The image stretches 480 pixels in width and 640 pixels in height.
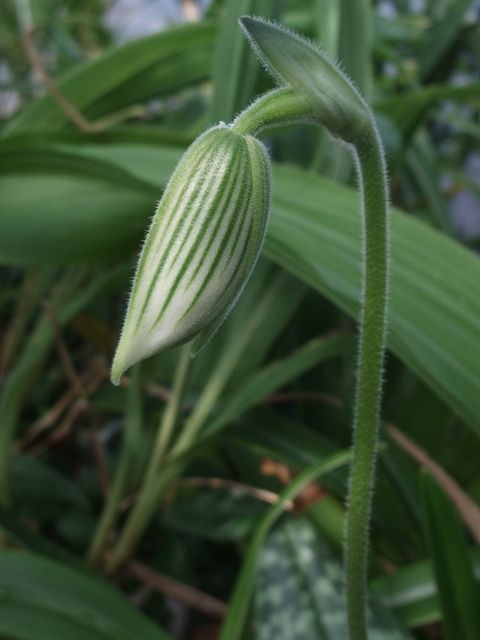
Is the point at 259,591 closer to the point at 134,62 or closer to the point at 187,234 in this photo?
the point at 187,234

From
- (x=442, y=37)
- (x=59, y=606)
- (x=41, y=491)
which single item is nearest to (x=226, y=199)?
(x=59, y=606)

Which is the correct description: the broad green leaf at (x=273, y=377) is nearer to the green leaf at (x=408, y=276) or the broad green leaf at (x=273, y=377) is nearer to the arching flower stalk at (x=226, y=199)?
the green leaf at (x=408, y=276)

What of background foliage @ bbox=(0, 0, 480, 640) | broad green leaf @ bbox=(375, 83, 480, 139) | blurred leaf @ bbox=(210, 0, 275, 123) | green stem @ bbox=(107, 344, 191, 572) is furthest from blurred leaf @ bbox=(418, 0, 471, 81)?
green stem @ bbox=(107, 344, 191, 572)

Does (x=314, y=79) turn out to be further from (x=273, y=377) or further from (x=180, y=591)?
(x=180, y=591)

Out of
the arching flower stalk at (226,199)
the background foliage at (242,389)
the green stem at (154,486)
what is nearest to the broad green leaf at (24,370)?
the background foliage at (242,389)

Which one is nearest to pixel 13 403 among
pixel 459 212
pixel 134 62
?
pixel 134 62

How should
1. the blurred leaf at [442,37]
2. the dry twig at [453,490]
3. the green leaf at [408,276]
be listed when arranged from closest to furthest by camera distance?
the green leaf at [408,276] < the dry twig at [453,490] < the blurred leaf at [442,37]

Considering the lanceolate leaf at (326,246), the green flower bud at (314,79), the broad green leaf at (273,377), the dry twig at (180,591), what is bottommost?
the dry twig at (180,591)
